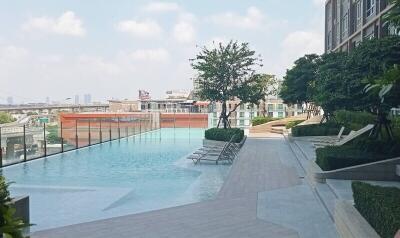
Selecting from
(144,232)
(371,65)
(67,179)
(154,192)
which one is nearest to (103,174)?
(67,179)

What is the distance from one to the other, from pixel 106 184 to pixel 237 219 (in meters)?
5.85

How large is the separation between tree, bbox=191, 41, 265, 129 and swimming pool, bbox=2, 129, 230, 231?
5924 millimetres

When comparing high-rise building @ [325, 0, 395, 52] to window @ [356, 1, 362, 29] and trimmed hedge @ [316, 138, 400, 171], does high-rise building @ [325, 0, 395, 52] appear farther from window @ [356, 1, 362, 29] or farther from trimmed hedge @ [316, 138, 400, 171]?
trimmed hedge @ [316, 138, 400, 171]

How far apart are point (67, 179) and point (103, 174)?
138 cm

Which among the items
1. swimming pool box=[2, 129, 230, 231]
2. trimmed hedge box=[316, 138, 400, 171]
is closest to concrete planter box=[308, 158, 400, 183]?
trimmed hedge box=[316, 138, 400, 171]

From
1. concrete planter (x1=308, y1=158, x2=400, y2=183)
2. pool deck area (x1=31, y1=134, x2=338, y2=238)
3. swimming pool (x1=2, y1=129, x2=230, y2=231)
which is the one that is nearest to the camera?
pool deck area (x1=31, y1=134, x2=338, y2=238)

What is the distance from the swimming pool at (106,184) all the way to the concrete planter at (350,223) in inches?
154

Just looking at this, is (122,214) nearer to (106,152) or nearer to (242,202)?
(242,202)

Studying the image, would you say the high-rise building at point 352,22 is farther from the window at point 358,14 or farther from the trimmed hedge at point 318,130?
the trimmed hedge at point 318,130

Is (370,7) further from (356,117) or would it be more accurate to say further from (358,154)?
(358,154)

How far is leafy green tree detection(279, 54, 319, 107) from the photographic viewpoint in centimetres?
2786

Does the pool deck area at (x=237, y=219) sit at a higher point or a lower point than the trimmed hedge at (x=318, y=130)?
lower

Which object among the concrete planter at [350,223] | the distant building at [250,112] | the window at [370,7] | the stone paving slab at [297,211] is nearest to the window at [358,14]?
the window at [370,7]

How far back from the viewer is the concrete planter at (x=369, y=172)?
10086 millimetres
